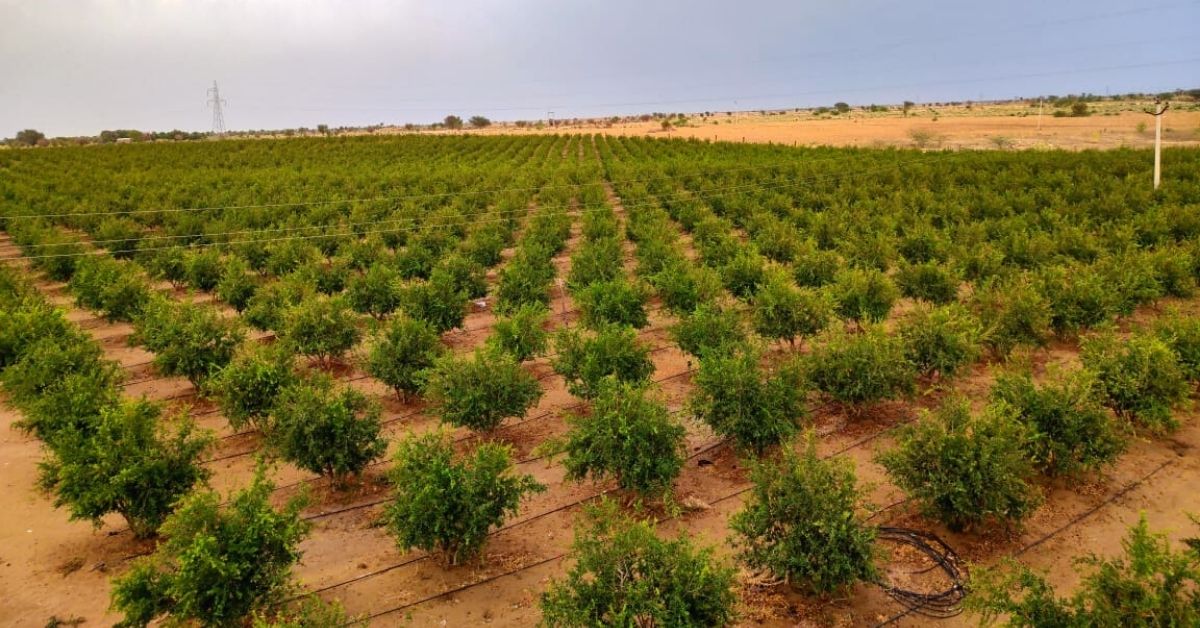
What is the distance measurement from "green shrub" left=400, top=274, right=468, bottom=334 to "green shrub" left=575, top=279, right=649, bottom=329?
3.07 meters

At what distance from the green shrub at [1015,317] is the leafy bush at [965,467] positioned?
208 inches

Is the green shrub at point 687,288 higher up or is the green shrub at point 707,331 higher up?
the green shrub at point 687,288

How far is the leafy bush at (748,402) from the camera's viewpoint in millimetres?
11125

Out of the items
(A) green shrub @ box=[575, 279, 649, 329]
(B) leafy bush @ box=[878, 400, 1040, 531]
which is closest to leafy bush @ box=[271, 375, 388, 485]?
(A) green shrub @ box=[575, 279, 649, 329]

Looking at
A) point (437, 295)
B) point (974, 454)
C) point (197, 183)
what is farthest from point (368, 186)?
point (974, 454)

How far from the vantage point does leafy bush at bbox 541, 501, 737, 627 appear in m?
6.85

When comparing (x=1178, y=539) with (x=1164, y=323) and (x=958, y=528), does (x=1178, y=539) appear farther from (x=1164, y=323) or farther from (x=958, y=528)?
(x=1164, y=323)

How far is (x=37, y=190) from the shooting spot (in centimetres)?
4278

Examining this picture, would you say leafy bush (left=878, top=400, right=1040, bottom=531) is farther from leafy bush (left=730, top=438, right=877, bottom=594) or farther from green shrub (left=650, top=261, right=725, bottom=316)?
green shrub (left=650, top=261, right=725, bottom=316)

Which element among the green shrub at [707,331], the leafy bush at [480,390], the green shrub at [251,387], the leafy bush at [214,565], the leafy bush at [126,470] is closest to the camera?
the leafy bush at [214,565]

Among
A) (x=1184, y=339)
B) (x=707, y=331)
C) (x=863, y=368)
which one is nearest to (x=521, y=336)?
(x=707, y=331)

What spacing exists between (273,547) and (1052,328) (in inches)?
685

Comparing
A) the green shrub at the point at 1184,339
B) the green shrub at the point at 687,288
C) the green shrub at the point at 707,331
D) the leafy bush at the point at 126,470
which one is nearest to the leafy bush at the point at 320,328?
the leafy bush at the point at 126,470

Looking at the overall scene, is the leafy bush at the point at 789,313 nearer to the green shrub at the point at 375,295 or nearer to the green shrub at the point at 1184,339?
the green shrub at the point at 1184,339
